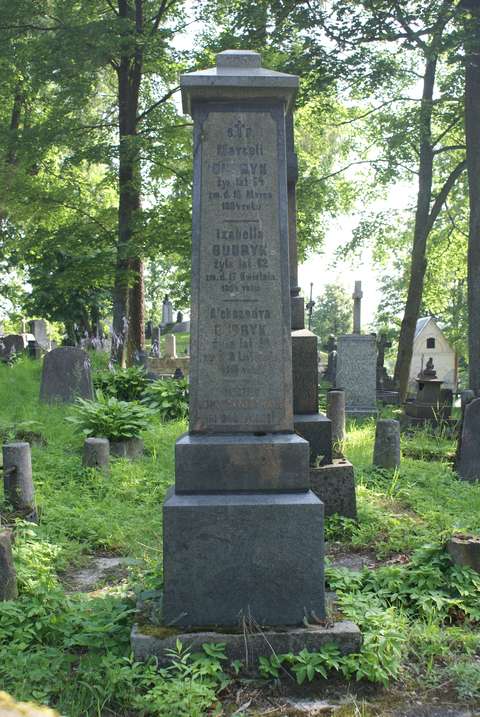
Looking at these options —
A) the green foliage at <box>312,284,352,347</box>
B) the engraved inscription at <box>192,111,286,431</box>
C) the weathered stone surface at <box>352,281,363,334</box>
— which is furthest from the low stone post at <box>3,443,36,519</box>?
the green foliage at <box>312,284,352,347</box>

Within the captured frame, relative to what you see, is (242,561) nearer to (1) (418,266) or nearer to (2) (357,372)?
(2) (357,372)

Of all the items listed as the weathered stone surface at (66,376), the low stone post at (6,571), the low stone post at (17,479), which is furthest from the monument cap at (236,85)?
the weathered stone surface at (66,376)

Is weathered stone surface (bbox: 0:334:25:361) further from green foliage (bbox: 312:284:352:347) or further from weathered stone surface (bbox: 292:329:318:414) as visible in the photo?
green foliage (bbox: 312:284:352:347)

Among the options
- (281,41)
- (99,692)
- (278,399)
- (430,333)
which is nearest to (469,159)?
(281,41)

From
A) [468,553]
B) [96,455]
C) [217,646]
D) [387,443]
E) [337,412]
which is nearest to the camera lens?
[217,646]

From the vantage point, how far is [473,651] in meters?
3.68

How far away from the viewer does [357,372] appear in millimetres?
14602

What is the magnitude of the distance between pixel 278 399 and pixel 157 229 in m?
12.9

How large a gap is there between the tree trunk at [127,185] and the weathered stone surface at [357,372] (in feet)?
15.3

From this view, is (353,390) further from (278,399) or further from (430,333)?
(430,333)

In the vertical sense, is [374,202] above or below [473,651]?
above

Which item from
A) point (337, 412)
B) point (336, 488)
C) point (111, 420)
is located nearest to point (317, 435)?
point (336, 488)

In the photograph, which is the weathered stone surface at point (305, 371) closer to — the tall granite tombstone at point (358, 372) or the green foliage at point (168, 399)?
the green foliage at point (168, 399)

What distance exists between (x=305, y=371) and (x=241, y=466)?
2529 mm
